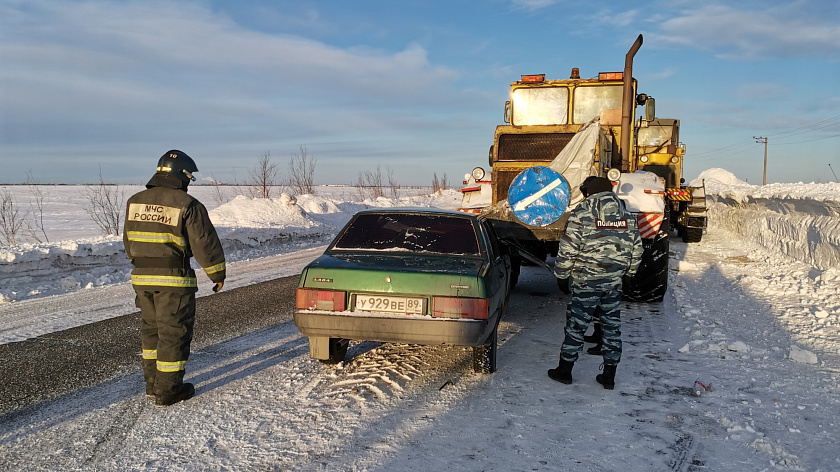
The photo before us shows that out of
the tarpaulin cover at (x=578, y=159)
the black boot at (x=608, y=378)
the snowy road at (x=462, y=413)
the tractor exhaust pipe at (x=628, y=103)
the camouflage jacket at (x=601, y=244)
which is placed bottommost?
the snowy road at (x=462, y=413)

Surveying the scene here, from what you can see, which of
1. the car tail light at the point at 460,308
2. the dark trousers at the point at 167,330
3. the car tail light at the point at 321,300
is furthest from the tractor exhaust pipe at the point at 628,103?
the dark trousers at the point at 167,330

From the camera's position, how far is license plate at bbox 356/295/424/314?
160 inches

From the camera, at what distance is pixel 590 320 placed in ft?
14.7

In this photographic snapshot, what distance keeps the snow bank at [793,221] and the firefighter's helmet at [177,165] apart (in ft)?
31.1

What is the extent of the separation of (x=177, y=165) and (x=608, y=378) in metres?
3.77

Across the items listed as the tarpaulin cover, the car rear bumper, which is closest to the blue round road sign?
the tarpaulin cover

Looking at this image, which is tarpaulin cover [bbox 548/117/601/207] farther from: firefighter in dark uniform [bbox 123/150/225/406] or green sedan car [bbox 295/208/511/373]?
firefighter in dark uniform [bbox 123/150/225/406]

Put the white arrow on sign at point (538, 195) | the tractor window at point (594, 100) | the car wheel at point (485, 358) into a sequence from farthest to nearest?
the tractor window at point (594, 100) → the white arrow on sign at point (538, 195) → the car wheel at point (485, 358)

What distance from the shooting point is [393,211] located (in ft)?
17.2

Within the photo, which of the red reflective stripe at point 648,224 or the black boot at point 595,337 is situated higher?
the red reflective stripe at point 648,224

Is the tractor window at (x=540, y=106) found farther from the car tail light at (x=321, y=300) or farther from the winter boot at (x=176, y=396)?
the winter boot at (x=176, y=396)

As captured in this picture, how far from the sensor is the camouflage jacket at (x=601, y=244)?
14.3 ft

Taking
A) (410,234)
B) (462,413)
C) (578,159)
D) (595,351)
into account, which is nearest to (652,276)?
(578,159)

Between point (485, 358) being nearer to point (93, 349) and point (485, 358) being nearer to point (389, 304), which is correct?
point (389, 304)
